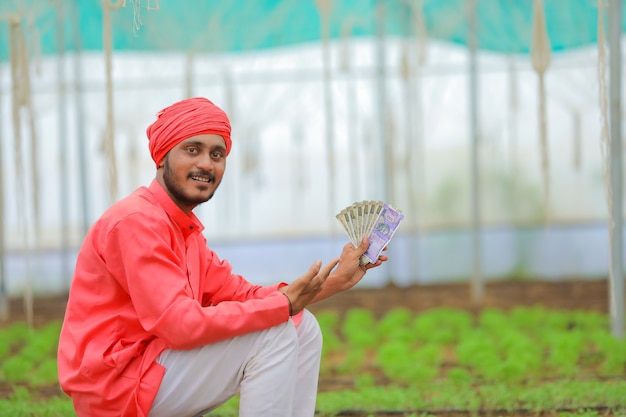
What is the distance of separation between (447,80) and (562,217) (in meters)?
2.95

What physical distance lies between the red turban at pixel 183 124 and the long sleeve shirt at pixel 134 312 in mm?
127

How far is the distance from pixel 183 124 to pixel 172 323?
0.58m

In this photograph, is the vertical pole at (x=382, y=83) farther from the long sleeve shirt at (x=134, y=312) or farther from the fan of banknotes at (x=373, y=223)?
the long sleeve shirt at (x=134, y=312)

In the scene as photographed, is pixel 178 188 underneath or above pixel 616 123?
underneath

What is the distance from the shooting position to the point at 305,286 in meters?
2.23

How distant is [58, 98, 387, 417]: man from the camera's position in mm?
2137

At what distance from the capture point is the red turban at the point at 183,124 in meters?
2.31

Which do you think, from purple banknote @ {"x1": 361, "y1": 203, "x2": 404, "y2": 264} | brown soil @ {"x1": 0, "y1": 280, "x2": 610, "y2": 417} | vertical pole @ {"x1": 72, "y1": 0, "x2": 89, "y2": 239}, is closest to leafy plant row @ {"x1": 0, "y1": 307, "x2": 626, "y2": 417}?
brown soil @ {"x1": 0, "y1": 280, "x2": 610, "y2": 417}

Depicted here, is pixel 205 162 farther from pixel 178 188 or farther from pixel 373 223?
pixel 373 223

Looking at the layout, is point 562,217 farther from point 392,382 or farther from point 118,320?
point 118,320

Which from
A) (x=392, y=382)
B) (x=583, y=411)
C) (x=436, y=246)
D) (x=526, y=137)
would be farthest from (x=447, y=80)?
(x=583, y=411)

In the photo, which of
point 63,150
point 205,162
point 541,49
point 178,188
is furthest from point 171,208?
point 63,150

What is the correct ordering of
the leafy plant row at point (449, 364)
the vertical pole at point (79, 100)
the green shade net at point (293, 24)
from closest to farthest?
1. the leafy plant row at point (449, 364)
2. the vertical pole at point (79, 100)
3. the green shade net at point (293, 24)

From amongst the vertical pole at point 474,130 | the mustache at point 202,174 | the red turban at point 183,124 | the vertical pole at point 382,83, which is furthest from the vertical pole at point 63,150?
the mustache at point 202,174
